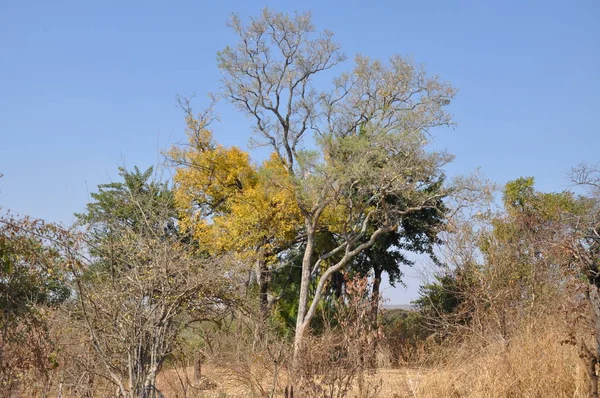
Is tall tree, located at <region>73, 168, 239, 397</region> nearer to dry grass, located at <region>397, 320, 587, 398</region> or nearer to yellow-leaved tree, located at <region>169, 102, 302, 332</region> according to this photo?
dry grass, located at <region>397, 320, 587, 398</region>

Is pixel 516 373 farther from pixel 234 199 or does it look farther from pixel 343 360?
pixel 234 199

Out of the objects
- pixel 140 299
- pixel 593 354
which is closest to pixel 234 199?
pixel 140 299

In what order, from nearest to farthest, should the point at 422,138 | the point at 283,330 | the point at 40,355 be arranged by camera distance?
the point at 40,355 → the point at 422,138 → the point at 283,330

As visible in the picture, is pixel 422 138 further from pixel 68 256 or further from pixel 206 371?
pixel 68 256

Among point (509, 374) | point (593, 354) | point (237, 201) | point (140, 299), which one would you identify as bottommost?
point (509, 374)

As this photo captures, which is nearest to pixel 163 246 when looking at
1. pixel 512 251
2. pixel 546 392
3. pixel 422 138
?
pixel 546 392

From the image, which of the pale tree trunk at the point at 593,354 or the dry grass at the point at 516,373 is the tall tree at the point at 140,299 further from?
the pale tree trunk at the point at 593,354

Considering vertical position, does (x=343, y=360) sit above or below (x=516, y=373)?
above

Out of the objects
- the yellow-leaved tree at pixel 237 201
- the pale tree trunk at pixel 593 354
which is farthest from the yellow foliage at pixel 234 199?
the pale tree trunk at pixel 593 354

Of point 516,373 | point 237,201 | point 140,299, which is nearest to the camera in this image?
point 140,299

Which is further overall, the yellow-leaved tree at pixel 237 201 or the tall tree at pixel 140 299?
the yellow-leaved tree at pixel 237 201

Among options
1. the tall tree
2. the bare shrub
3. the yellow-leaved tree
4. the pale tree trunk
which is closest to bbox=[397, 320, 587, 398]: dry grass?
the pale tree trunk

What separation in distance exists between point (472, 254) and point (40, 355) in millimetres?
9900

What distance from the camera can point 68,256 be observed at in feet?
20.1
